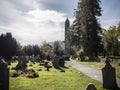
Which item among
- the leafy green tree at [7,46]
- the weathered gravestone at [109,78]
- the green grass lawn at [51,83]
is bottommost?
the green grass lawn at [51,83]

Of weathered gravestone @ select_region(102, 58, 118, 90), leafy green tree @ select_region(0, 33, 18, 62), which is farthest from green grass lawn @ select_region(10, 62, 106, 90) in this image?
leafy green tree @ select_region(0, 33, 18, 62)

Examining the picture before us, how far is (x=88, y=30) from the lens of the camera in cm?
5722

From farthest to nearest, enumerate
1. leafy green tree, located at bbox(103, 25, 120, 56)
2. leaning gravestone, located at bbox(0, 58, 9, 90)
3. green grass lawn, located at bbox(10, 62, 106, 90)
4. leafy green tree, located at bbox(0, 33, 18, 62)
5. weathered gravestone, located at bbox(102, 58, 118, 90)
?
leafy green tree, located at bbox(0, 33, 18, 62)
leafy green tree, located at bbox(103, 25, 120, 56)
green grass lawn, located at bbox(10, 62, 106, 90)
weathered gravestone, located at bbox(102, 58, 118, 90)
leaning gravestone, located at bbox(0, 58, 9, 90)

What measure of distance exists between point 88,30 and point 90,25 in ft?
5.59

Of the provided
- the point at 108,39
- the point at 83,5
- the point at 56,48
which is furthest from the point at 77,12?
the point at 56,48

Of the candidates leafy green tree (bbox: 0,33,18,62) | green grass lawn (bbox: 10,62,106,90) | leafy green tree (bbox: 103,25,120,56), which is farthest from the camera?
leafy green tree (bbox: 0,33,18,62)

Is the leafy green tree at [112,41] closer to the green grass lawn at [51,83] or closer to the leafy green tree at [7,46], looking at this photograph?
the leafy green tree at [7,46]

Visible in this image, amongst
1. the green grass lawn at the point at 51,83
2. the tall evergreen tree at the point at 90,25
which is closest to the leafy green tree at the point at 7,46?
the tall evergreen tree at the point at 90,25

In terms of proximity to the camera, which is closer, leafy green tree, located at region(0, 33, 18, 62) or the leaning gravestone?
the leaning gravestone

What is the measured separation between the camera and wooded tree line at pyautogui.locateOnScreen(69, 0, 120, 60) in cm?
5681

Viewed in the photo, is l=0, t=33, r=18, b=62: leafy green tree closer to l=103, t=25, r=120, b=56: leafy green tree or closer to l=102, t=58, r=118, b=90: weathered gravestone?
l=103, t=25, r=120, b=56: leafy green tree

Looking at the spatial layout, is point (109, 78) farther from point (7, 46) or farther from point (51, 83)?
point (7, 46)

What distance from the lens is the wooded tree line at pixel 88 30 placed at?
56.8 metres

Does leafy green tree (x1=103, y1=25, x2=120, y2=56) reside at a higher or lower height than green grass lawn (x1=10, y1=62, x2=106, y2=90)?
higher
